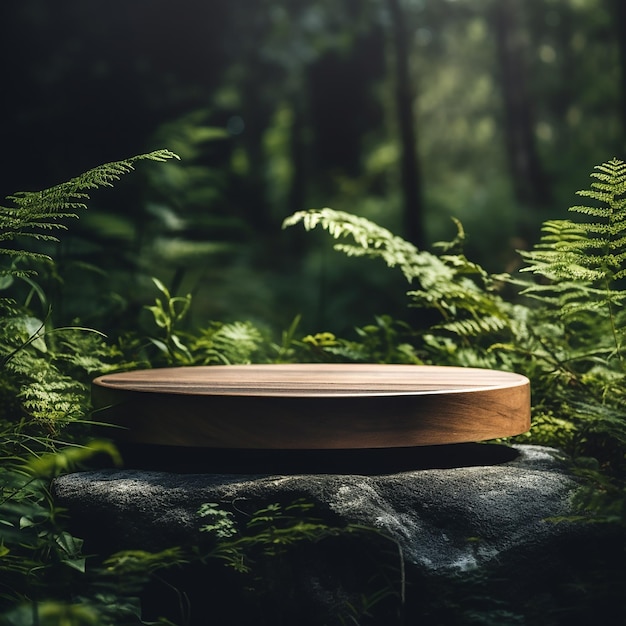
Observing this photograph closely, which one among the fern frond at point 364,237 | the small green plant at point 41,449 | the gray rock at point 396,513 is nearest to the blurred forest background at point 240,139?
the fern frond at point 364,237

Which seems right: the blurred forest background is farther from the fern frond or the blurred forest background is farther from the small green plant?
the small green plant

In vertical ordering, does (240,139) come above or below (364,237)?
above

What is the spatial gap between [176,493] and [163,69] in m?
7.67

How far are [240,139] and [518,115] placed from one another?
292 inches

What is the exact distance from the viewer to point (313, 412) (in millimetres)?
2346

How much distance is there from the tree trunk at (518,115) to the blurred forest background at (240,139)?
41mm

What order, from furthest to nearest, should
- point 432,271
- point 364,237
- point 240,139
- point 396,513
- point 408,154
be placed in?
1. point 240,139
2. point 408,154
3. point 432,271
4. point 364,237
5. point 396,513

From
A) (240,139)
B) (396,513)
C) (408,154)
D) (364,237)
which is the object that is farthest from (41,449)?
(240,139)

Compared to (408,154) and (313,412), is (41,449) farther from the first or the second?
(408,154)

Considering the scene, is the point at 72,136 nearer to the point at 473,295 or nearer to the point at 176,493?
the point at 473,295

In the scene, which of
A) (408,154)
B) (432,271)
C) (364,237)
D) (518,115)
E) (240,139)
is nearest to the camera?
(364,237)

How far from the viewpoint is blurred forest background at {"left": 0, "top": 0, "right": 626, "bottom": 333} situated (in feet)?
21.0

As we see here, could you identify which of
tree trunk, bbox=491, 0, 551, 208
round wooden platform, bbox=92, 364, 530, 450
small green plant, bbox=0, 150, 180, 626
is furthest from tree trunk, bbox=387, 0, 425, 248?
round wooden platform, bbox=92, 364, 530, 450

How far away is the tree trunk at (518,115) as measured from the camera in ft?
47.2
